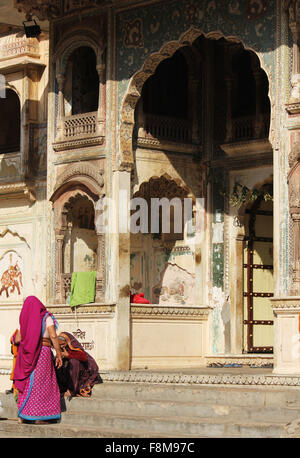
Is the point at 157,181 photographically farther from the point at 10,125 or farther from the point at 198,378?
the point at 10,125

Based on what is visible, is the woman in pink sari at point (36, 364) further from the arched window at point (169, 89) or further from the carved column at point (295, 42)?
the arched window at point (169, 89)

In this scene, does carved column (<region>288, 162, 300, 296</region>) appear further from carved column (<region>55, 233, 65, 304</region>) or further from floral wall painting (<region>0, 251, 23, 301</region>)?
floral wall painting (<region>0, 251, 23, 301</region>)

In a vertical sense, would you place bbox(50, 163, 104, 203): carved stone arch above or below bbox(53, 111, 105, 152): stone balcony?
below

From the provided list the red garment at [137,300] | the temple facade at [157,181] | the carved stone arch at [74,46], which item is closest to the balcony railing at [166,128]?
the temple facade at [157,181]

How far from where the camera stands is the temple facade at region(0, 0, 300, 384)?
1806cm

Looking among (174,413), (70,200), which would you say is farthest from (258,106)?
(174,413)

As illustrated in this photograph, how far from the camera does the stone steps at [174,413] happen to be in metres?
13.5

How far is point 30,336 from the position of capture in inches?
571

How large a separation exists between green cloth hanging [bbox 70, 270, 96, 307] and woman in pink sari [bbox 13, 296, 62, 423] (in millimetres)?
3697

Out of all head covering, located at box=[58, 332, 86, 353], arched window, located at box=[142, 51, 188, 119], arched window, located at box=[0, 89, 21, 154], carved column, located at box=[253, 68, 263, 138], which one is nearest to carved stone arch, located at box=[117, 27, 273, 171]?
arched window, located at box=[142, 51, 188, 119]

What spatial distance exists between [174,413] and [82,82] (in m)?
6.63

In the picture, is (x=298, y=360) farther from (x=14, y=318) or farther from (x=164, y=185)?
(x=14, y=318)

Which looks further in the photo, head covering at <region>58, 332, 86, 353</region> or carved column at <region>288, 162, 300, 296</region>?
head covering at <region>58, 332, 86, 353</region>

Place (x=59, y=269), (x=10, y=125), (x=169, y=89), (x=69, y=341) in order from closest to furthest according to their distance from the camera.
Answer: (x=69, y=341), (x=59, y=269), (x=169, y=89), (x=10, y=125)
